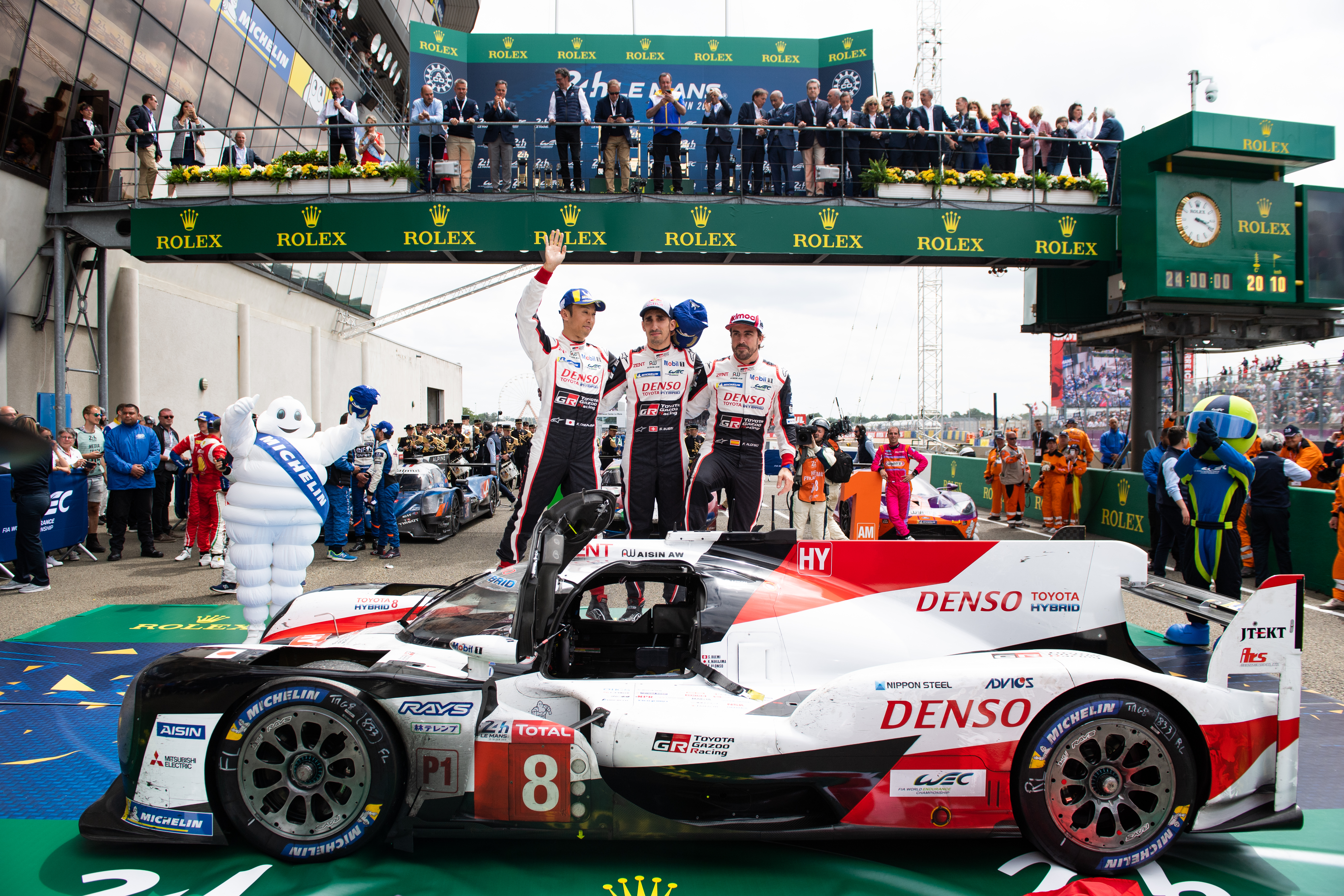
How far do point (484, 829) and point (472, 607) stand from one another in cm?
87

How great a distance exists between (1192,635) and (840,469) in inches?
212

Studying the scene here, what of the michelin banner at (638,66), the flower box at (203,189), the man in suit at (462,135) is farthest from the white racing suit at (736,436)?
the michelin banner at (638,66)

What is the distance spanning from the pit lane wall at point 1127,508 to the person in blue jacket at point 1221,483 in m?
3.13

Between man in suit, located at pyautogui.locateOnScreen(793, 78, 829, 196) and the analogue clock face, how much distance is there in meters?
4.50

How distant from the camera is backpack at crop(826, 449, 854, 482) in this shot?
333 inches

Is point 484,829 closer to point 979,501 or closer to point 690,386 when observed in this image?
point 690,386

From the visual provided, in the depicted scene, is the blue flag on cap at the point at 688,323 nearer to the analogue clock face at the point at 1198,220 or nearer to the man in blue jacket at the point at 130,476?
the man in blue jacket at the point at 130,476

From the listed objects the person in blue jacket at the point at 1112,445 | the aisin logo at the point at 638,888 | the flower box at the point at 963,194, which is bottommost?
the aisin logo at the point at 638,888

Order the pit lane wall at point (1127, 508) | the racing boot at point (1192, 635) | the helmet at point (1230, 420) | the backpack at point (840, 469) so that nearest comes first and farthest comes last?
the racing boot at point (1192, 635)
the helmet at point (1230, 420)
the pit lane wall at point (1127, 508)
the backpack at point (840, 469)

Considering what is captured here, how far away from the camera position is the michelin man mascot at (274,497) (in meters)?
4.24

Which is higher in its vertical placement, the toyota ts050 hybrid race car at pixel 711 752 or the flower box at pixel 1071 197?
the flower box at pixel 1071 197

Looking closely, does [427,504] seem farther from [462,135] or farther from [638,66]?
[638,66]

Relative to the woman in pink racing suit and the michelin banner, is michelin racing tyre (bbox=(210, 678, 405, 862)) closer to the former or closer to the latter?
the woman in pink racing suit

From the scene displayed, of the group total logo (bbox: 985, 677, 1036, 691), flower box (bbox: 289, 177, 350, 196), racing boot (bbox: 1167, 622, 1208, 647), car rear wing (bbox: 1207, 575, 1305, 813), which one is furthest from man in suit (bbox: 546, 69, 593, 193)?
car rear wing (bbox: 1207, 575, 1305, 813)
